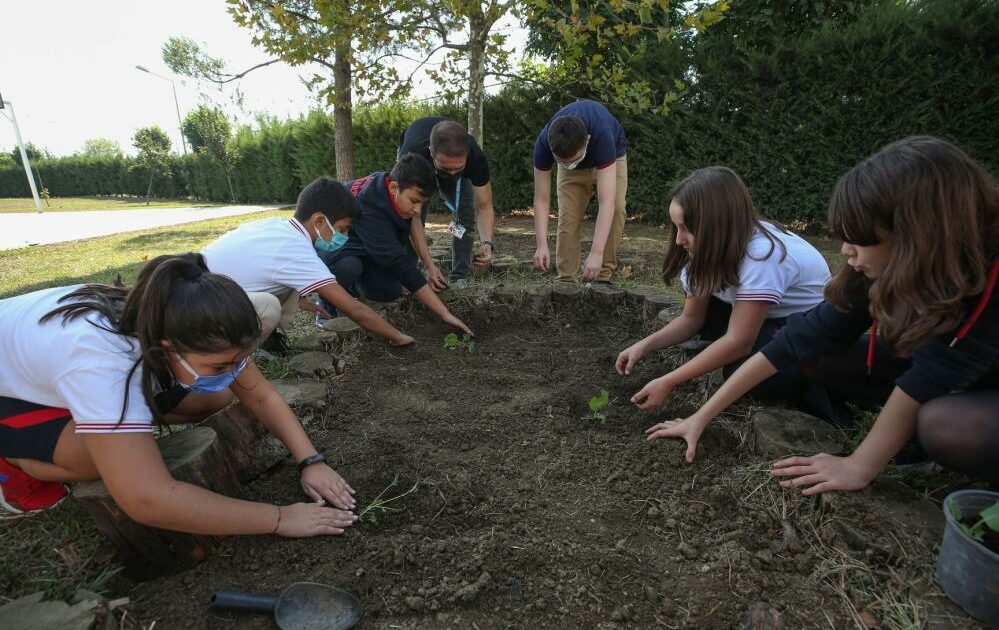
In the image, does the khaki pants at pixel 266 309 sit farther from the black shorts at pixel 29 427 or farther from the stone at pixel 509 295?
the stone at pixel 509 295

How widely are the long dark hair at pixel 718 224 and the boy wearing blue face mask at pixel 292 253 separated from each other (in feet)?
5.38

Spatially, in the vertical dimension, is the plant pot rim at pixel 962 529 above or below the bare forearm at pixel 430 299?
below

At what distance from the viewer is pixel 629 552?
163 cm

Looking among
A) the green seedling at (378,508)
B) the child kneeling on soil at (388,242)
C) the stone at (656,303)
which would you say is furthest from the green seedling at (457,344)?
the green seedling at (378,508)

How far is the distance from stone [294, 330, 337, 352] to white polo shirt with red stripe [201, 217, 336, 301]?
45 centimetres

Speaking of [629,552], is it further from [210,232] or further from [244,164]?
[244,164]

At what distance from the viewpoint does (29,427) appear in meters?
1.62

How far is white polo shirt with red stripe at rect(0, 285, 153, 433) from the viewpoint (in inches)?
53.4

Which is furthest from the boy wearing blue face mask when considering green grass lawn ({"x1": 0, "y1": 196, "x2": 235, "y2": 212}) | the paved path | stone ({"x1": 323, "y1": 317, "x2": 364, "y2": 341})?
green grass lawn ({"x1": 0, "y1": 196, "x2": 235, "y2": 212})

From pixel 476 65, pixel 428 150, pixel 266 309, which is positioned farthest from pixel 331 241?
pixel 476 65

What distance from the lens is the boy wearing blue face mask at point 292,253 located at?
8.79ft

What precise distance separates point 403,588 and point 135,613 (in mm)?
689

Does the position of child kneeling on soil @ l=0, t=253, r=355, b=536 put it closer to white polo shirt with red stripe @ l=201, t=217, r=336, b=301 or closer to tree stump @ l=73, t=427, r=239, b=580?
tree stump @ l=73, t=427, r=239, b=580

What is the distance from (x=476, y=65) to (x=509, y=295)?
10.9ft
